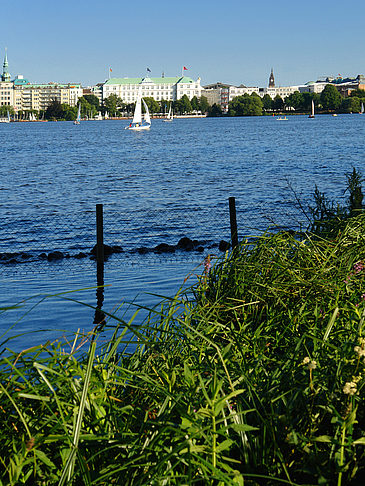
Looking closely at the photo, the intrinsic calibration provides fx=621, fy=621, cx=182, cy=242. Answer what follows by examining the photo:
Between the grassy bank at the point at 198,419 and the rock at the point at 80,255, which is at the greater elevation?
the grassy bank at the point at 198,419

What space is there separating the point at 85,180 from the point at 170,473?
3358cm

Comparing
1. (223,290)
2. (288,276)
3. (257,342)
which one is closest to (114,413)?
(257,342)

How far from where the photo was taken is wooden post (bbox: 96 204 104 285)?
37.3 feet

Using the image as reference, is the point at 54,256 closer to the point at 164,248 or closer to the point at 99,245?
the point at 164,248

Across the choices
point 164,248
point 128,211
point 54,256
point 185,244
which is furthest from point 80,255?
point 128,211

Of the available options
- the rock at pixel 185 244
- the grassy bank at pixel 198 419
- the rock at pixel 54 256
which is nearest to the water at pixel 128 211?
the rock at pixel 54 256

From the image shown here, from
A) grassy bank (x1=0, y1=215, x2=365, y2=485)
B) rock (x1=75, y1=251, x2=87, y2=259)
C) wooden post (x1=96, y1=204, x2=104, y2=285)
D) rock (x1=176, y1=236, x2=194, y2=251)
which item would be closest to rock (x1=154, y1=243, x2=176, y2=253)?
rock (x1=176, y1=236, x2=194, y2=251)

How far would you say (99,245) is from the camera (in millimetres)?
11508

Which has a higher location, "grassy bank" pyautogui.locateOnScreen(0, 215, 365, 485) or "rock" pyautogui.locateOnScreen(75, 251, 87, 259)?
"grassy bank" pyautogui.locateOnScreen(0, 215, 365, 485)

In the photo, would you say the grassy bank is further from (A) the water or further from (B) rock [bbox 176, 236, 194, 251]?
(B) rock [bbox 176, 236, 194, 251]

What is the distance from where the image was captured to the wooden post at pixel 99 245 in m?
11.4

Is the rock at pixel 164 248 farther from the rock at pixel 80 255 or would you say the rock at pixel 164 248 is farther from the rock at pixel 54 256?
the rock at pixel 54 256

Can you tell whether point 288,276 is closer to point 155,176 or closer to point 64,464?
point 64,464

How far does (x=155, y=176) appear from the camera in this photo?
37.2 m
